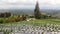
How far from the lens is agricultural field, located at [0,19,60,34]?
4.21 meters

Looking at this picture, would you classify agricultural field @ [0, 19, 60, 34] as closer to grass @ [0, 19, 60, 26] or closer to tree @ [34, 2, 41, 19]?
grass @ [0, 19, 60, 26]

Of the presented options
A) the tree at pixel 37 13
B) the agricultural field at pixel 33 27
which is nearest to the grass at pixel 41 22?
the agricultural field at pixel 33 27

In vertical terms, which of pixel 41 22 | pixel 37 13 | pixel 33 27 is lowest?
pixel 33 27

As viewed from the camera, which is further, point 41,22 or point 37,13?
point 37,13

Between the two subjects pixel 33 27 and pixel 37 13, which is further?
pixel 37 13

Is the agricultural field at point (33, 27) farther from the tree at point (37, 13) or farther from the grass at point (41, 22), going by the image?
the tree at point (37, 13)

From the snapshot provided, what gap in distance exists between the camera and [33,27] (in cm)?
430

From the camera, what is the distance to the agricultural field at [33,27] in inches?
166

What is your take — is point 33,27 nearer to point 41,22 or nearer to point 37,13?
point 41,22

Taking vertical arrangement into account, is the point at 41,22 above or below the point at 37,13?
below

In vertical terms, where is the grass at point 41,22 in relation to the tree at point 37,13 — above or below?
below

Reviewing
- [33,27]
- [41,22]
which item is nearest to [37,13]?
[41,22]

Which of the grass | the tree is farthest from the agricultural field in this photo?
the tree

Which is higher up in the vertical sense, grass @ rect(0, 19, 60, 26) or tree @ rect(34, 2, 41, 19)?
tree @ rect(34, 2, 41, 19)
